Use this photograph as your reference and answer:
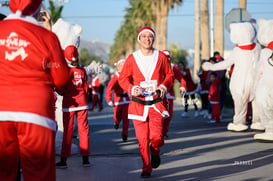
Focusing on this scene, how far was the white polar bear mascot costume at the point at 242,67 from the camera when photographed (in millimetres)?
12930

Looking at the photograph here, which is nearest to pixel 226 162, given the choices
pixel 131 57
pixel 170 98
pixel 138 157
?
pixel 138 157

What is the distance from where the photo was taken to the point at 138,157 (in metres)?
9.36

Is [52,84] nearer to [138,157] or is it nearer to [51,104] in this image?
[51,104]

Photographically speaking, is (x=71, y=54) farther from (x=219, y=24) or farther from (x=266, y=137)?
(x=219, y=24)

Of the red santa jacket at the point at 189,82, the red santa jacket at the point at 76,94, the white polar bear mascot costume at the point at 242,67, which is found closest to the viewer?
the red santa jacket at the point at 76,94

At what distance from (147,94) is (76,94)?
1686 mm

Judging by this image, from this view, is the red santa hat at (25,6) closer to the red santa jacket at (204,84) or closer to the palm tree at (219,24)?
the red santa jacket at (204,84)

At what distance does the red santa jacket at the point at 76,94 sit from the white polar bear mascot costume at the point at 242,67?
5.16m

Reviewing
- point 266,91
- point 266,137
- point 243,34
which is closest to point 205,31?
point 243,34

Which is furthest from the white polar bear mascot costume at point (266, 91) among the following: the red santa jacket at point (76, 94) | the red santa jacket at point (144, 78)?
the red santa jacket at point (76, 94)

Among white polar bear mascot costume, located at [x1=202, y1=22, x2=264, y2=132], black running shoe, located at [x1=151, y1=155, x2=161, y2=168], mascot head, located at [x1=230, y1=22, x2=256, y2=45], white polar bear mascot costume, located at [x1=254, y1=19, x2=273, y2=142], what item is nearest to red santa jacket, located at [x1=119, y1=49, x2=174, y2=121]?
black running shoe, located at [x1=151, y1=155, x2=161, y2=168]

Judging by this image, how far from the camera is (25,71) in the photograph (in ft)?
14.1

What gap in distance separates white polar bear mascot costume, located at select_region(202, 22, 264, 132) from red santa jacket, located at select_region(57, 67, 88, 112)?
5.16 m

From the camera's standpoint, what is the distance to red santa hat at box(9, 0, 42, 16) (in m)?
4.44
